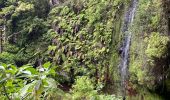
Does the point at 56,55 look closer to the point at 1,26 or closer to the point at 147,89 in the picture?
the point at 1,26

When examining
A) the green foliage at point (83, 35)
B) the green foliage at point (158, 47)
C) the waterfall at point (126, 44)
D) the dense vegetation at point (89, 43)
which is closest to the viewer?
the green foliage at point (158, 47)

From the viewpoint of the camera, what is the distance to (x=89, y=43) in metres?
8.10

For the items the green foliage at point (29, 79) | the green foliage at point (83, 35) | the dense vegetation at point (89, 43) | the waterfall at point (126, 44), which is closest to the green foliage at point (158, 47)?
the dense vegetation at point (89, 43)

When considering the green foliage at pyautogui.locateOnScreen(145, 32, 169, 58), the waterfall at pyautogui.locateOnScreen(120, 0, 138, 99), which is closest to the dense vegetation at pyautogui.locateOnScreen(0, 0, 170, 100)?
the green foliage at pyautogui.locateOnScreen(145, 32, 169, 58)

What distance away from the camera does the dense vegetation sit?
5.71 metres

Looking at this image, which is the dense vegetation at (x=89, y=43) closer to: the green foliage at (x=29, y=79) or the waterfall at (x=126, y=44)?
the waterfall at (x=126, y=44)

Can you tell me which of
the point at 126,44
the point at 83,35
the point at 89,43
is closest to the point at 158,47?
the point at 126,44

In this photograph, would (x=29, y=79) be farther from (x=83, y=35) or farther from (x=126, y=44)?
(x=83, y=35)

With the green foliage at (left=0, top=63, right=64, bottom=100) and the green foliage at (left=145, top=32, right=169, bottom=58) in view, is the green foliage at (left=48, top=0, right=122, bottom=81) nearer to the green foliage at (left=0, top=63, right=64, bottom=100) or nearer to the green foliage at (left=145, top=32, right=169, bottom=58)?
the green foliage at (left=145, top=32, right=169, bottom=58)

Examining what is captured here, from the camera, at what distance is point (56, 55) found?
864cm

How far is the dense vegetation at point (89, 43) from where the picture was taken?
5.71m

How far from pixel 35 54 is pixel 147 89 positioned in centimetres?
392

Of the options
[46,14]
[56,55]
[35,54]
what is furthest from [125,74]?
[46,14]

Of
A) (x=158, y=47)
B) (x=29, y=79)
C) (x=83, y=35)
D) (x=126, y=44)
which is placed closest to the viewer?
(x=29, y=79)
